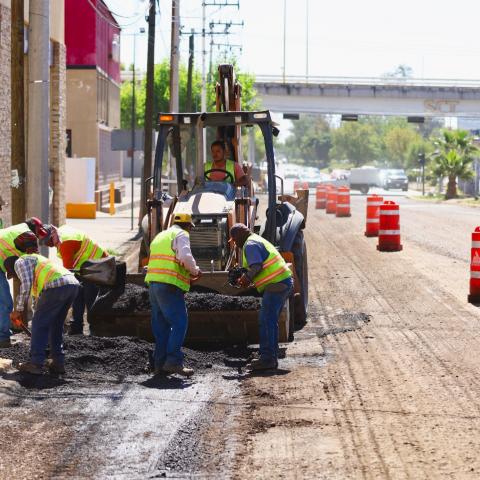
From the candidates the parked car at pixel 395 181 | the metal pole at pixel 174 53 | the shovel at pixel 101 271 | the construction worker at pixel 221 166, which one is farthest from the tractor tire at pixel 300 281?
the parked car at pixel 395 181

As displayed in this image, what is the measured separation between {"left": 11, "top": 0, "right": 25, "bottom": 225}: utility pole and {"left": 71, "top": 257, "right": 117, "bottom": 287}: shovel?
2.68 metres

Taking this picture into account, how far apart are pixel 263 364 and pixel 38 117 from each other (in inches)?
252

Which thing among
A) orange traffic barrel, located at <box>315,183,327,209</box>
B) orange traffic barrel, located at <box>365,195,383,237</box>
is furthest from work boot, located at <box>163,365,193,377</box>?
orange traffic barrel, located at <box>315,183,327,209</box>

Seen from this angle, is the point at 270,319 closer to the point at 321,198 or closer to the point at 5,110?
the point at 5,110

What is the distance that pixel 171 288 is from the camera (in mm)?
11797

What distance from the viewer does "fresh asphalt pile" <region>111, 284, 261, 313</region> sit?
13211 millimetres

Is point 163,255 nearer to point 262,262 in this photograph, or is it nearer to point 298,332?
point 262,262

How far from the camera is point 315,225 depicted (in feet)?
120

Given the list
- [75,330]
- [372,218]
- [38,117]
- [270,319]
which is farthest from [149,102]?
[270,319]

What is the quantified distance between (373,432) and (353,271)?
12.6m

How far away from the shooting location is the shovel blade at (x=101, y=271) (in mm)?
13930

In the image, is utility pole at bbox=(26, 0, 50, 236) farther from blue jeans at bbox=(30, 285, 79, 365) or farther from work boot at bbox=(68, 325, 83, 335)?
blue jeans at bbox=(30, 285, 79, 365)

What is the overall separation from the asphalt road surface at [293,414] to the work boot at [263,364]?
0.67ft

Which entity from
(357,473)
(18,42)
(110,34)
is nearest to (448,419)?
(357,473)
